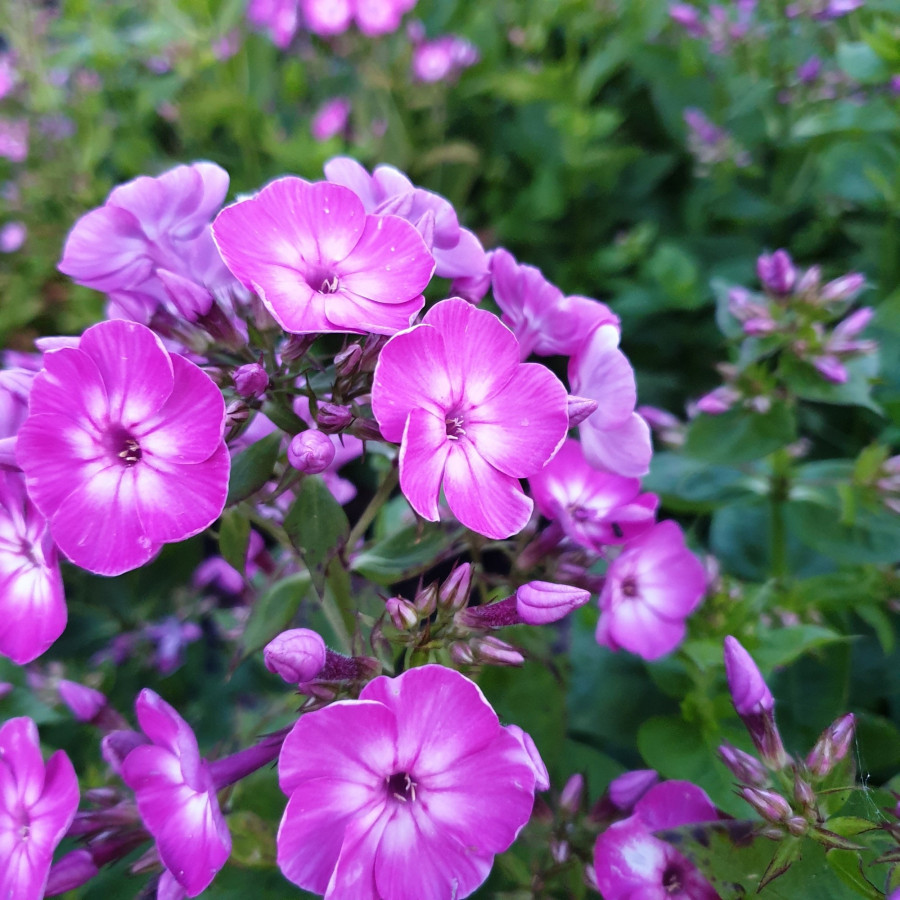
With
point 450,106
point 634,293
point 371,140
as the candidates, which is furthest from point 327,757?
point 450,106

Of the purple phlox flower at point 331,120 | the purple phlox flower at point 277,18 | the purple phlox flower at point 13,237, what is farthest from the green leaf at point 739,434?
the purple phlox flower at point 13,237

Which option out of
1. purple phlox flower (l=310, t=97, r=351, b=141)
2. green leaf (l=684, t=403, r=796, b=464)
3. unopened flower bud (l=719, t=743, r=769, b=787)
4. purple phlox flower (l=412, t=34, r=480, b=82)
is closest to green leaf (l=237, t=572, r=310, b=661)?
unopened flower bud (l=719, t=743, r=769, b=787)

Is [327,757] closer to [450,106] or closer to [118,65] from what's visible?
[450,106]

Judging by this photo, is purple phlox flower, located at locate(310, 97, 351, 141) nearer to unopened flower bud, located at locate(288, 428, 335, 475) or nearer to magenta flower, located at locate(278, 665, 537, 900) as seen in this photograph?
unopened flower bud, located at locate(288, 428, 335, 475)

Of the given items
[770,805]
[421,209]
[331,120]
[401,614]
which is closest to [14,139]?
[331,120]

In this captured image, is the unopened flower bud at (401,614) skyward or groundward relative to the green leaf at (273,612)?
skyward

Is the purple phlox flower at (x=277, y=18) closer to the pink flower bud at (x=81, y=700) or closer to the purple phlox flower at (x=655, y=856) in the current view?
the pink flower bud at (x=81, y=700)

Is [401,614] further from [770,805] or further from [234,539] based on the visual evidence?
[770,805]
